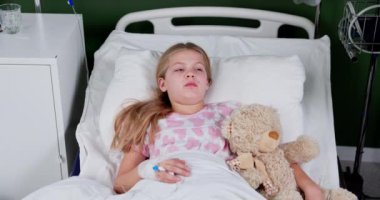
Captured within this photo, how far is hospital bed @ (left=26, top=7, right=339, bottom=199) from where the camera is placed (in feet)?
6.18

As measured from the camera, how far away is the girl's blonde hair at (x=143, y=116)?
182 centimetres

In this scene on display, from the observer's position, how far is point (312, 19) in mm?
2469

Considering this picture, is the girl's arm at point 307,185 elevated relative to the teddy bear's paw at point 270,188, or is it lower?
lower

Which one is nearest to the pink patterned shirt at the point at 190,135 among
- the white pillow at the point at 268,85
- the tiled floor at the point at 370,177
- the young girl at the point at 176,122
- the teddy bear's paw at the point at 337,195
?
the young girl at the point at 176,122

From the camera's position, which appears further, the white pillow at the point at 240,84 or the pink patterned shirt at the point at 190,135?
the white pillow at the point at 240,84

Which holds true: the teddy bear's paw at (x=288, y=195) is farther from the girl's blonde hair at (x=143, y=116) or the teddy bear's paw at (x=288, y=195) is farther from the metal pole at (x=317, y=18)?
the metal pole at (x=317, y=18)

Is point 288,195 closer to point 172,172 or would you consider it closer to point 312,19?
point 172,172

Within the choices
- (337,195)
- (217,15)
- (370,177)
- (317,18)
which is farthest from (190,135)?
(370,177)

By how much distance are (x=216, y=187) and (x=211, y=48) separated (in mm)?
855

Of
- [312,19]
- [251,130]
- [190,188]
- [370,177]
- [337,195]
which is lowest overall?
[370,177]

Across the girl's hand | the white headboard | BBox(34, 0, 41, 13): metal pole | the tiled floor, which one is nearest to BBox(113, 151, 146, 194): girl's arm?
the girl's hand

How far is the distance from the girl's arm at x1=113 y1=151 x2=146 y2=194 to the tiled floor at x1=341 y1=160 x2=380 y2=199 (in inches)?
47.7

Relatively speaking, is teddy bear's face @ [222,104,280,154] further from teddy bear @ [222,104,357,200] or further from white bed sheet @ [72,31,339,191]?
white bed sheet @ [72,31,339,191]

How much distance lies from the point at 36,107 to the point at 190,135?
1.90 feet
